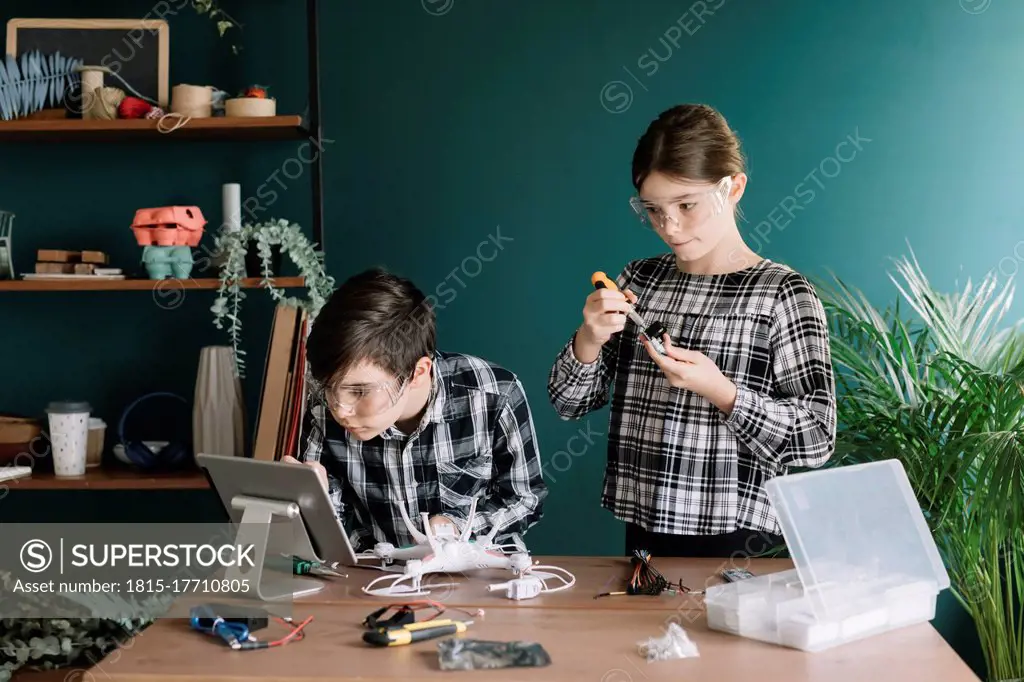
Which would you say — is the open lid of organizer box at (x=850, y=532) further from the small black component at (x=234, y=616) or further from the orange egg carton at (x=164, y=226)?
the orange egg carton at (x=164, y=226)

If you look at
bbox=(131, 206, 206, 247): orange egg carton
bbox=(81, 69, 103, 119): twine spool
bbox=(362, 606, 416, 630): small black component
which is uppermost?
bbox=(81, 69, 103, 119): twine spool

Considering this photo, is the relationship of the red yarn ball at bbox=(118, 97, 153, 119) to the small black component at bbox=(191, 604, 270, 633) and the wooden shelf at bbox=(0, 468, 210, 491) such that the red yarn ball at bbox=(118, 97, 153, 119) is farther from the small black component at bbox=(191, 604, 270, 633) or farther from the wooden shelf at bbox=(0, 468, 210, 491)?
the small black component at bbox=(191, 604, 270, 633)

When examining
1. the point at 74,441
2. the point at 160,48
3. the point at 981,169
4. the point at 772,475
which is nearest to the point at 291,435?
the point at 74,441

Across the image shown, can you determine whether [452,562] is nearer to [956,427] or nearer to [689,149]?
[689,149]

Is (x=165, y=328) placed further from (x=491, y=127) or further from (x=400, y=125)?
(x=491, y=127)

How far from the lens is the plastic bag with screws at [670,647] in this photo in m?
1.45

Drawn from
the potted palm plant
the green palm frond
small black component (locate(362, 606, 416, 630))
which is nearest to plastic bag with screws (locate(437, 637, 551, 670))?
small black component (locate(362, 606, 416, 630))

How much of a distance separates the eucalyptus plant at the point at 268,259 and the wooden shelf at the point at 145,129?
273 mm

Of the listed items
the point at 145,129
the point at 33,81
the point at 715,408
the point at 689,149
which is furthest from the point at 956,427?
the point at 33,81

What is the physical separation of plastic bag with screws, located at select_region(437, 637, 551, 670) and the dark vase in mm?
1765

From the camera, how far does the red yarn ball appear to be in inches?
117

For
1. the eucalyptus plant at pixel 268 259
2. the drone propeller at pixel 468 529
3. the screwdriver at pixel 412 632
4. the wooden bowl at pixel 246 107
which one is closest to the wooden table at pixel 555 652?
the screwdriver at pixel 412 632

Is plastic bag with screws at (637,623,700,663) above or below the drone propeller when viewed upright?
A: below

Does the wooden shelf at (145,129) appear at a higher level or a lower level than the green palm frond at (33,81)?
lower
